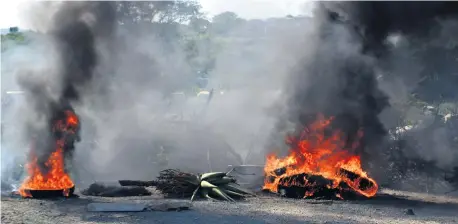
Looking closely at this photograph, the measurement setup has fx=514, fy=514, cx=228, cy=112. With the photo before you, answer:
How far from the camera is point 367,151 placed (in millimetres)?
14195

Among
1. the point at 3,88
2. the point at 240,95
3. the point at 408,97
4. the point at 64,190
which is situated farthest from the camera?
the point at 240,95

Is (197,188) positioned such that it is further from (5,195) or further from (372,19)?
(372,19)

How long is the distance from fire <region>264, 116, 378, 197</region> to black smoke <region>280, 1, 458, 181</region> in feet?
0.99

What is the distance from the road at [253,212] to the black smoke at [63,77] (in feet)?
5.15

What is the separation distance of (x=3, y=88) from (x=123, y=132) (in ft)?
14.8

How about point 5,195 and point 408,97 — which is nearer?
point 5,195

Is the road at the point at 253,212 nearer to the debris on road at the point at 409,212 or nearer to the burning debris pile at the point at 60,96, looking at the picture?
the debris on road at the point at 409,212

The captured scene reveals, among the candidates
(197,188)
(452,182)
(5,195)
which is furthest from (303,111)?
(5,195)

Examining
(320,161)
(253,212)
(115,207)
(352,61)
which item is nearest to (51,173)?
(115,207)

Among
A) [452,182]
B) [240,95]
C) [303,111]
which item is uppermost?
[240,95]

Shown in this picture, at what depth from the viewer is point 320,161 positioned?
12719 millimetres

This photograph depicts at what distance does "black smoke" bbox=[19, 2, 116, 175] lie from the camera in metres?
12.2

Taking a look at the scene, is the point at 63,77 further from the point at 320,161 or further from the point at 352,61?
the point at 352,61

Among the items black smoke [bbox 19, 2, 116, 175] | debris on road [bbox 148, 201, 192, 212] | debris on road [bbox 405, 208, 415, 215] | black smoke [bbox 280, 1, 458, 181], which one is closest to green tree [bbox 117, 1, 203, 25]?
black smoke [bbox 19, 2, 116, 175]
